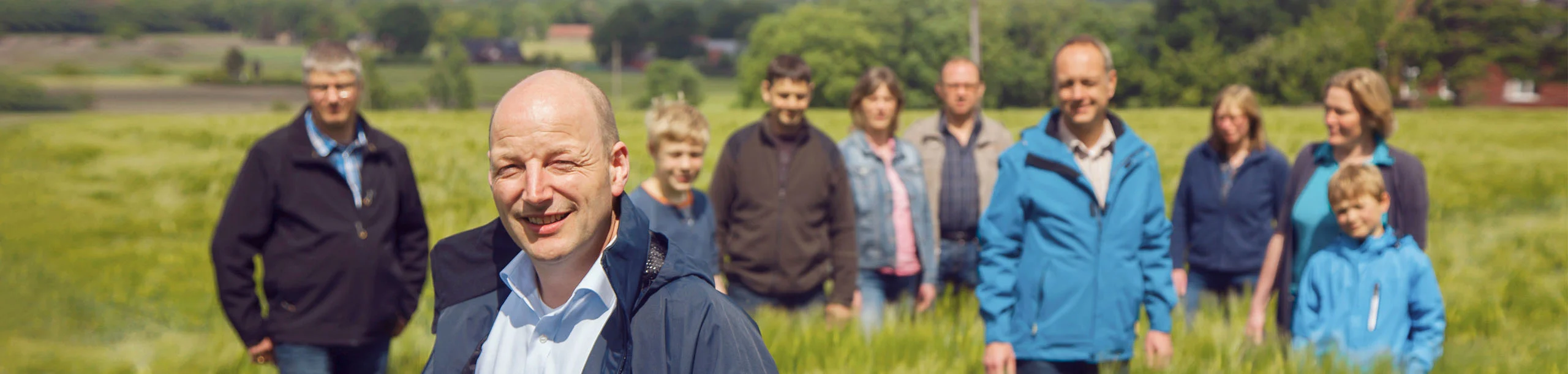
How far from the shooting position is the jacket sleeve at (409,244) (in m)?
4.61

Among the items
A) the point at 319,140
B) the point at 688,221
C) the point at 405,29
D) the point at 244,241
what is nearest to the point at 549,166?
the point at 319,140

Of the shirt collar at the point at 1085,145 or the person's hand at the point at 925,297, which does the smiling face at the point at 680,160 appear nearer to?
the shirt collar at the point at 1085,145

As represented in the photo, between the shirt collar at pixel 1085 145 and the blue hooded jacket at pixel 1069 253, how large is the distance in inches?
1.2

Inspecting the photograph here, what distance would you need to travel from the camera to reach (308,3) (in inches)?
7795

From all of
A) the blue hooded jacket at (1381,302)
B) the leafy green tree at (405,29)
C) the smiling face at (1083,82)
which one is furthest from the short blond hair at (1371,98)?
the leafy green tree at (405,29)

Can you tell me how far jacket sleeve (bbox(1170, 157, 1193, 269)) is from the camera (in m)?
6.35

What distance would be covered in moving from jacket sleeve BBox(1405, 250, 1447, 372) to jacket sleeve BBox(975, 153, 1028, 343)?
1.68m

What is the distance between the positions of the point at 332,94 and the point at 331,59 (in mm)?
126

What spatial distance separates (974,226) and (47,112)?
152 meters

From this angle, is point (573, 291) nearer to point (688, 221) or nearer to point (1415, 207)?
point (688, 221)

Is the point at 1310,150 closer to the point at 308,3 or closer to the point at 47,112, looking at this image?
the point at 47,112

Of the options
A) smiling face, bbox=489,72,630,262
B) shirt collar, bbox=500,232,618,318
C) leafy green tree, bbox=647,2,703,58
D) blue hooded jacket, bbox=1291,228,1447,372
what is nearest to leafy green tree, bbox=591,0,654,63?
leafy green tree, bbox=647,2,703,58

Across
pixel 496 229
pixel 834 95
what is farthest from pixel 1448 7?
pixel 496 229

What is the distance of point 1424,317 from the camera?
4445mm
